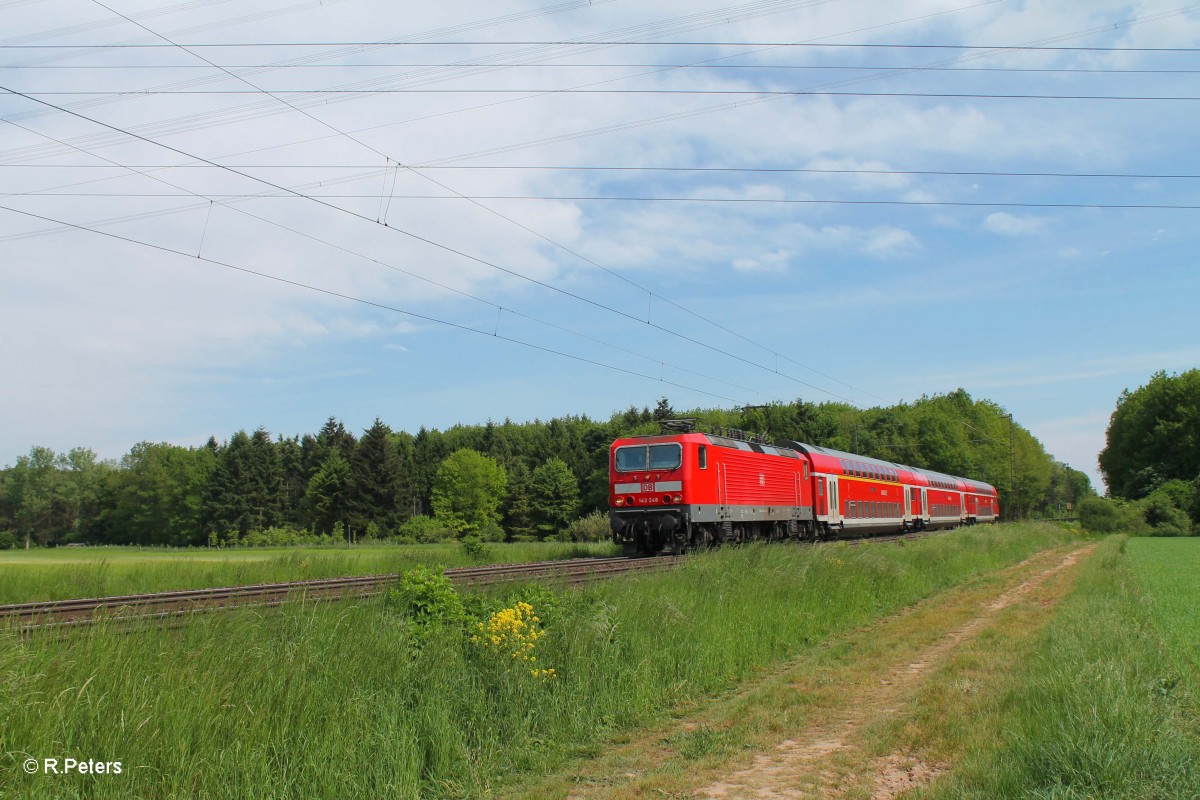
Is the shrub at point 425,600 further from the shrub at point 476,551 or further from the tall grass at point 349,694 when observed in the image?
the shrub at point 476,551

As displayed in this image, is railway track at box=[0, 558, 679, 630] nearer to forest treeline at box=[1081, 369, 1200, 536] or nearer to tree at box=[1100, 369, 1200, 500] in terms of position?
forest treeline at box=[1081, 369, 1200, 536]

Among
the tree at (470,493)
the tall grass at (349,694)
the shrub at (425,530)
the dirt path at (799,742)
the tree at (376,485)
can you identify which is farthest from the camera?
the tree at (470,493)

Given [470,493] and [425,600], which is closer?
[425,600]

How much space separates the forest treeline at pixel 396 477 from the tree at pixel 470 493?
159 millimetres

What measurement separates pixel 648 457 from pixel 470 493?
71.7 meters

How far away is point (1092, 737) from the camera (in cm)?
642

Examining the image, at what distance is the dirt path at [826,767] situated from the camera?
684 cm

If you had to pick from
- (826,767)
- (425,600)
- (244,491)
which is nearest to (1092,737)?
(826,767)

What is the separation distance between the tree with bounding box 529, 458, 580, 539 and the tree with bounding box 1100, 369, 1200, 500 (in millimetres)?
60578

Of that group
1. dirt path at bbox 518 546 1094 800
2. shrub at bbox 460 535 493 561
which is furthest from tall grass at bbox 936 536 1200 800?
shrub at bbox 460 535 493 561

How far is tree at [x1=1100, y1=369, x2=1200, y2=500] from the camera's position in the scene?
301 ft

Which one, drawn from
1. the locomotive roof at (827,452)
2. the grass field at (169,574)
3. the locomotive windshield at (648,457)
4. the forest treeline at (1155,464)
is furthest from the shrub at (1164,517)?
the grass field at (169,574)

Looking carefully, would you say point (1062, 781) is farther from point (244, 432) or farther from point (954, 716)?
point (244, 432)

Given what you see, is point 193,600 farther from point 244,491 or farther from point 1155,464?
point 1155,464
